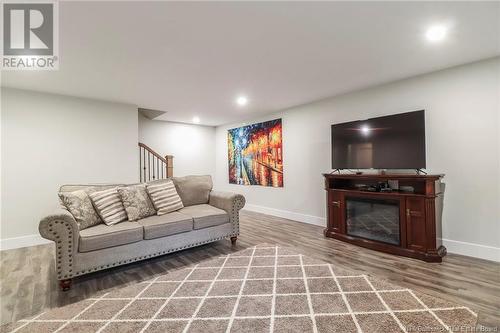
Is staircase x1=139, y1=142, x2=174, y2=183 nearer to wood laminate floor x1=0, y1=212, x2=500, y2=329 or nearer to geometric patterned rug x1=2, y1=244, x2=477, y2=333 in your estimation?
wood laminate floor x1=0, y1=212, x2=500, y2=329

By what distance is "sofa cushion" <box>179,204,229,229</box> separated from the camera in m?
3.14

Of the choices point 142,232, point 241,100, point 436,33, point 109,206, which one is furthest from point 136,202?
point 436,33

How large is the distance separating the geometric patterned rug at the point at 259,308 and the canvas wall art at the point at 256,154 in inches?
120

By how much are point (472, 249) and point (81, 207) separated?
455cm

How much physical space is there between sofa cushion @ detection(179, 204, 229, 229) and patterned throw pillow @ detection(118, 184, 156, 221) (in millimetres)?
442

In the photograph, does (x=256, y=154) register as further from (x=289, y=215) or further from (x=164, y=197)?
(x=164, y=197)

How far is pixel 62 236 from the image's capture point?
2.20m

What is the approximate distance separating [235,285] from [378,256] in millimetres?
1874

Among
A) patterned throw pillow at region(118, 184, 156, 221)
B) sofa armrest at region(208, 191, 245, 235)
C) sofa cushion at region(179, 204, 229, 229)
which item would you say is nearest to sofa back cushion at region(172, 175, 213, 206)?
sofa cushion at region(179, 204, 229, 229)

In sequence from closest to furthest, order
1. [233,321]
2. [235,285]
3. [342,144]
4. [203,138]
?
[233,321] < [235,285] < [342,144] < [203,138]

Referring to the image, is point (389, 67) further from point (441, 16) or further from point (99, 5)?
point (99, 5)

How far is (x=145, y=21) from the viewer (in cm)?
195

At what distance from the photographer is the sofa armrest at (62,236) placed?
7.06 feet

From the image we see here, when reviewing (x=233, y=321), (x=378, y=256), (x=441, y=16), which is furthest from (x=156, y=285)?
(x=441, y=16)
